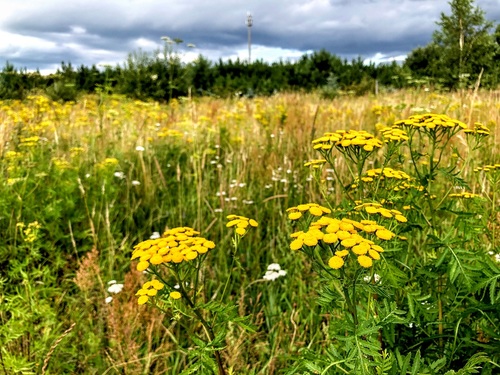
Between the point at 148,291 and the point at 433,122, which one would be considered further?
the point at 433,122

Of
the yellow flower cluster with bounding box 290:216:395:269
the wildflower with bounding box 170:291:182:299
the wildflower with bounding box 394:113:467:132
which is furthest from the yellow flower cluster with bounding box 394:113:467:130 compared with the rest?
the wildflower with bounding box 170:291:182:299

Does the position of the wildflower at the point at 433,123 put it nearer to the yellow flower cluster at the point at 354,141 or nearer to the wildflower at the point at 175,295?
the yellow flower cluster at the point at 354,141

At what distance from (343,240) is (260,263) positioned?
1882mm

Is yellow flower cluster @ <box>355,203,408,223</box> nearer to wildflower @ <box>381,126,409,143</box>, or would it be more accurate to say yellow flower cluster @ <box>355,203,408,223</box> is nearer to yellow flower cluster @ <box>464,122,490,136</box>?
wildflower @ <box>381,126,409,143</box>

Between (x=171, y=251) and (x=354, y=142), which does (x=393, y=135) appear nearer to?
(x=354, y=142)

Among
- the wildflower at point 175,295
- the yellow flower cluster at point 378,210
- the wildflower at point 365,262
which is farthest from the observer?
the yellow flower cluster at point 378,210

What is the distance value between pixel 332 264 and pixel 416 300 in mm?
482

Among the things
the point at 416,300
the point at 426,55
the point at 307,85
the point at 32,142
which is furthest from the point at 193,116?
the point at 426,55

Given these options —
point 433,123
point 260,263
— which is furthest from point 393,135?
point 260,263

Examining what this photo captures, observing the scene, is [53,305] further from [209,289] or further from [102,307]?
[209,289]

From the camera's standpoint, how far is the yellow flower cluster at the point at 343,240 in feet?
3.42

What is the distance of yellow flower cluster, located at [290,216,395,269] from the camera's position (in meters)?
1.04

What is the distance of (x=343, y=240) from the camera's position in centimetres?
108

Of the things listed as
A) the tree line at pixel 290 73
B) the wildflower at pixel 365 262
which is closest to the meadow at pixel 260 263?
the wildflower at pixel 365 262
